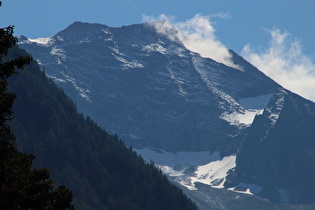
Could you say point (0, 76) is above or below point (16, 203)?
above

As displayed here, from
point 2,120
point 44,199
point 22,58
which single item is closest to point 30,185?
point 44,199

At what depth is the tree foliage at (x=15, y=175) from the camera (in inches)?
944

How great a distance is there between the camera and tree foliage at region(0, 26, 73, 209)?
2398 centimetres

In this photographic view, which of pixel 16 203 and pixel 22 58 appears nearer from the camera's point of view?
pixel 16 203

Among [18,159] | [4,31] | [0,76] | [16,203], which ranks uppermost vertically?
[4,31]

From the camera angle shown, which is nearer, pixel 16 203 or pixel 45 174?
pixel 16 203

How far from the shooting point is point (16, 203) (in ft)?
78.1

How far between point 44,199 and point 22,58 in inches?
206

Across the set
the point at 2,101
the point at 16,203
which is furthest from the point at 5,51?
the point at 16,203

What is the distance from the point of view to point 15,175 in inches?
950

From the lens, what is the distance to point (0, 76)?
2525 centimetres

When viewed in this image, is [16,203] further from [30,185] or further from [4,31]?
[4,31]

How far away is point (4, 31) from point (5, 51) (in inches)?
28.6

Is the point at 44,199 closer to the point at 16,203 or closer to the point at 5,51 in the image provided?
the point at 16,203
